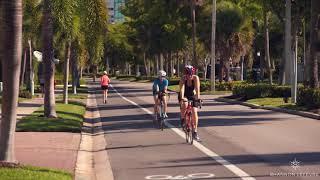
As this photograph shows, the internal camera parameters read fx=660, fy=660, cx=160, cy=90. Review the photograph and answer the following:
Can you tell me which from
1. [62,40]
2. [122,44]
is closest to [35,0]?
[62,40]

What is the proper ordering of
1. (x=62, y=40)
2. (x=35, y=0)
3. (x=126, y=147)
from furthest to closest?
(x=62, y=40), (x=35, y=0), (x=126, y=147)

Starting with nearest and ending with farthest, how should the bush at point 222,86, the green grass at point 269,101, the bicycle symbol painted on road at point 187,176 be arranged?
the bicycle symbol painted on road at point 187,176 < the green grass at point 269,101 < the bush at point 222,86

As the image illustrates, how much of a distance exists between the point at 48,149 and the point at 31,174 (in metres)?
4.49

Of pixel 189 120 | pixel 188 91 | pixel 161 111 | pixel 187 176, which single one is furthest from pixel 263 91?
pixel 187 176

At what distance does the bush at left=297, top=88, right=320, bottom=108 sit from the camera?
25.8 meters

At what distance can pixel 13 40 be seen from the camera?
36.5 ft

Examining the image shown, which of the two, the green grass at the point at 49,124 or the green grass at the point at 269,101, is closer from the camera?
the green grass at the point at 49,124

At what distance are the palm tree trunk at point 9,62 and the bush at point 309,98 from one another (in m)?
16.7

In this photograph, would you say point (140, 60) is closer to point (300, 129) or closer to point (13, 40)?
point (300, 129)

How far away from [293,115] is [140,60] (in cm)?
8352

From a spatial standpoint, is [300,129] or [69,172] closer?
[69,172]

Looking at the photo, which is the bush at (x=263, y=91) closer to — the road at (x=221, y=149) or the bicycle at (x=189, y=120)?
the road at (x=221, y=149)

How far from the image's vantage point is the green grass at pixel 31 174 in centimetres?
1011

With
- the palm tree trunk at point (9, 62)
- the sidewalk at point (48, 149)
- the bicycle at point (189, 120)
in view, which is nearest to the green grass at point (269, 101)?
the sidewalk at point (48, 149)
